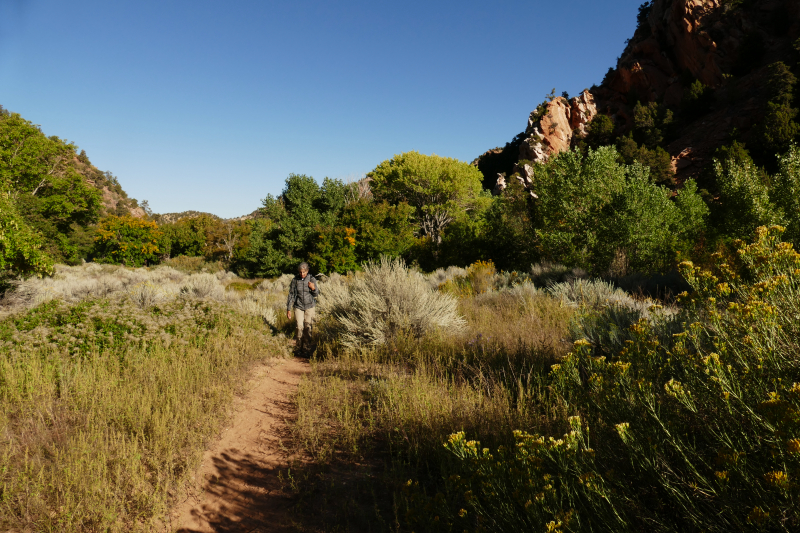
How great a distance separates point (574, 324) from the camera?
5348 mm

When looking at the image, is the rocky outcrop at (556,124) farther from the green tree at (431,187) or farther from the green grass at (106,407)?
the green grass at (106,407)

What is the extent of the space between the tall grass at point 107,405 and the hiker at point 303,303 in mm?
576

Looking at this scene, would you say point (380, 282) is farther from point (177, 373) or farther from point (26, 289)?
point (26, 289)

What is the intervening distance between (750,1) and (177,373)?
78.6 m

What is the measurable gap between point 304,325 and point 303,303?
58cm

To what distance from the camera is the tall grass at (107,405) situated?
2859 mm

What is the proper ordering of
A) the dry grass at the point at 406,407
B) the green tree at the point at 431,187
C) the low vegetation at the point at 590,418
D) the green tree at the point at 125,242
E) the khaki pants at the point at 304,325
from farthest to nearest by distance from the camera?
1. the green tree at the point at 431,187
2. the green tree at the point at 125,242
3. the khaki pants at the point at 304,325
4. the dry grass at the point at 406,407
5. the low vegetation at the point at 590,418

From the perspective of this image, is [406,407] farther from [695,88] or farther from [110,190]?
[110,190]

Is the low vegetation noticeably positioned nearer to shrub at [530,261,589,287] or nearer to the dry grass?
the dry grass

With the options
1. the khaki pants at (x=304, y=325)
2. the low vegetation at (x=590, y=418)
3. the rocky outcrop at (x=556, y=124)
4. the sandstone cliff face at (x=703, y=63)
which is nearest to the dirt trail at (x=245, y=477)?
the low vegetation at (x=590, y=418)

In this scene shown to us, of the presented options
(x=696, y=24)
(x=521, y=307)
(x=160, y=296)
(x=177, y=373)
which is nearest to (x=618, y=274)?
(x=521, y=307)

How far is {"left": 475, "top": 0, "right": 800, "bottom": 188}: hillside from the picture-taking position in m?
38.9

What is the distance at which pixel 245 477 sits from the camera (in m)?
3.60

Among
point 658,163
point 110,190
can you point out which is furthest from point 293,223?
point 110,190
